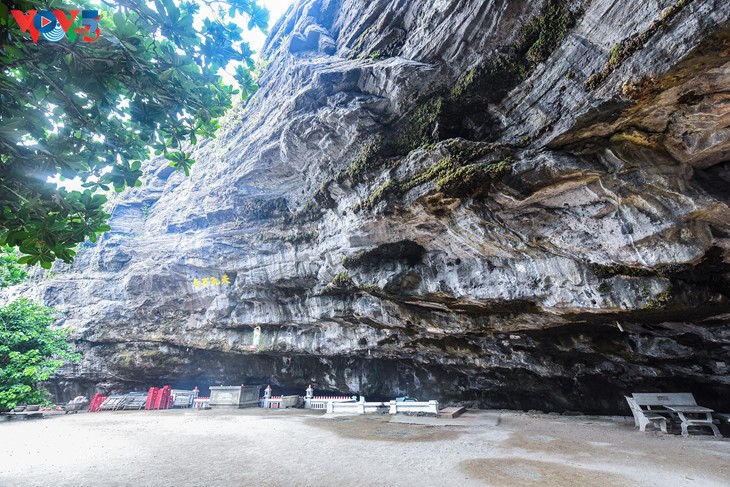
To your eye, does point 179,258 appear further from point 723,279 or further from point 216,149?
point 723,279

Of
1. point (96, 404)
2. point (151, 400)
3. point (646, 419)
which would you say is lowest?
point (96, 404)

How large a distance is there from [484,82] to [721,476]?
28.3 ft

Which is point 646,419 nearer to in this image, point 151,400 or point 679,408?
point 679,408

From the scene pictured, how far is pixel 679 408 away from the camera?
917cm

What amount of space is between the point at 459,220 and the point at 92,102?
7.70 meters

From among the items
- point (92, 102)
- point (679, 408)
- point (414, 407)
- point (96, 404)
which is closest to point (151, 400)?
point (96, 404)

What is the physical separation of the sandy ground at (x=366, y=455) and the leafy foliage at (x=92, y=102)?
442cm

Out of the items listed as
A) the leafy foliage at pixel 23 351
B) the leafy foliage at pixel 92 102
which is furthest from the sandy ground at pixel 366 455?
the leafy foliage at pixel 92 102

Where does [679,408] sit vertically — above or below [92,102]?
below

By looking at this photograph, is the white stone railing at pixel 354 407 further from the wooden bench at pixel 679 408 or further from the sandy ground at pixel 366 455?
the wooden bench at pixel 679 408

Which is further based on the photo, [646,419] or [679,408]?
[646,419]

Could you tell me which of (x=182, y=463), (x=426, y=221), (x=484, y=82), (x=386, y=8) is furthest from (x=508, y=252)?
(x=182, y=463)

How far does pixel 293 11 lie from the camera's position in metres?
16.5

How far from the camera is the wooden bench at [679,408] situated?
888 cm
